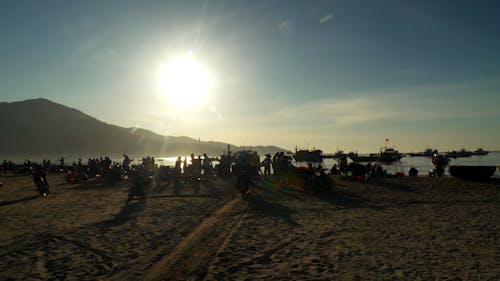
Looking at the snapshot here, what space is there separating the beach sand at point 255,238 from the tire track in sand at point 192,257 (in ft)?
0.09

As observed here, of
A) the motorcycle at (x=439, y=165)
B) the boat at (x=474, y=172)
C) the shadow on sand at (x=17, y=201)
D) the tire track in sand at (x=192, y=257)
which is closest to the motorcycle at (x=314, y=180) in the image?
the tire track in sand at (x=192, y=257)

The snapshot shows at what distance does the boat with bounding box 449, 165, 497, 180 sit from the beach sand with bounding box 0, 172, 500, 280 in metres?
7.40

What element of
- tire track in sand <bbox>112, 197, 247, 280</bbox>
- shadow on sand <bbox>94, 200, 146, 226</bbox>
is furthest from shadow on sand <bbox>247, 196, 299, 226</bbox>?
shadow on sand <bbox>94, 200, 146, 226</bbox>

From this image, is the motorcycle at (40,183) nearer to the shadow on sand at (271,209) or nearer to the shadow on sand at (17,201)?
the shadow on sand at (17,201)

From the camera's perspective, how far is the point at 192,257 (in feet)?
28.0

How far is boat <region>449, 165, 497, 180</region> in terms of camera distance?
25547 millimetres

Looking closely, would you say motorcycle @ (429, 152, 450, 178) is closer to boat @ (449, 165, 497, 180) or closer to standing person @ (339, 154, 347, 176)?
boat @ (449, 165, 497, 180)

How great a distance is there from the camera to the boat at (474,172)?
25547mm

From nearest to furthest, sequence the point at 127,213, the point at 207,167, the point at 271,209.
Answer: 1. the point at 127,213
2. the point at 271,209
3. the point at 207,167

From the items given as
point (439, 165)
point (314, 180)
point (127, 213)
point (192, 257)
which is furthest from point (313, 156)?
point (192, 257)

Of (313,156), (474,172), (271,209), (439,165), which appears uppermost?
(313,156)

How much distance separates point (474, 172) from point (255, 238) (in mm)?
21818

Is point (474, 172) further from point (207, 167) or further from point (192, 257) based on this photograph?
point (192, 257)

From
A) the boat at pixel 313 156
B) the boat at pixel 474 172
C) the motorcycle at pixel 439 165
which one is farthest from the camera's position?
the boat at pixel 313 156
